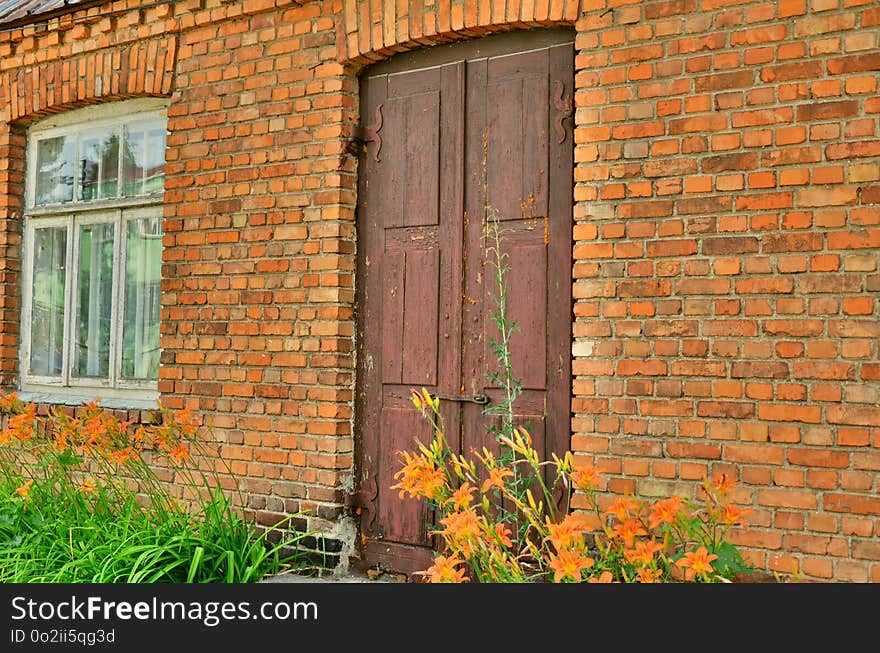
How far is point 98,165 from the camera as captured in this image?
635cm

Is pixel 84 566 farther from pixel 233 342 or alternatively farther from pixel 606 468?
pixel 606 468

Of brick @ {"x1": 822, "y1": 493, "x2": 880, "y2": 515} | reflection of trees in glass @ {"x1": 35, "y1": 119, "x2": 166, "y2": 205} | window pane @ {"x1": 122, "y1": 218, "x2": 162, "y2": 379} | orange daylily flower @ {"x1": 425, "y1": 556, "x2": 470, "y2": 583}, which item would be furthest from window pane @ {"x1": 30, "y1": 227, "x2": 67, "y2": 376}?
brick @ {"x1": 822, "y1": 493, "x2": 880, "y2": 515}

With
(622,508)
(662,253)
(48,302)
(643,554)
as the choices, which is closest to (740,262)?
(662,253)

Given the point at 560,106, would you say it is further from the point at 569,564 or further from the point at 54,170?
the point at 54,170

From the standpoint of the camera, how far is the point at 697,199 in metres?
3.93

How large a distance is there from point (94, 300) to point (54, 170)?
40.1 inches

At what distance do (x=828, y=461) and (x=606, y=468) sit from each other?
895 millimetres

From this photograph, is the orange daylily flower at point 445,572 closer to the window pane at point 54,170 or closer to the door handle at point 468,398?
the door handle at point 468,398

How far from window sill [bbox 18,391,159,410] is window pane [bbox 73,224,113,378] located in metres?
0.17

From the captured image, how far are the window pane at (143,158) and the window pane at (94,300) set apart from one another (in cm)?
38

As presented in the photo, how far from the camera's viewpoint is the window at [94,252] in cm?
605

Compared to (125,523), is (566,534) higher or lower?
higher

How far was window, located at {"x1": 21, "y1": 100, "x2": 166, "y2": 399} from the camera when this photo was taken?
6051 mm

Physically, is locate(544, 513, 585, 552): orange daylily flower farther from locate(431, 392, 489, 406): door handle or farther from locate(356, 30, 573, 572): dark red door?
locate(431, 392, 489, 406): door handle
